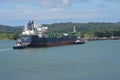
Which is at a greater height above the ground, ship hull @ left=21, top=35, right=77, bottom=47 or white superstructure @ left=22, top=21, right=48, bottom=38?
white superstructure @ left=22, top=21, right=48, bottom=38

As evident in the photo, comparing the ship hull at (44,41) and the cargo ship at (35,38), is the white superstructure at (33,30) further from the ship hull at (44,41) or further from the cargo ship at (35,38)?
the ship hull at (44,41)

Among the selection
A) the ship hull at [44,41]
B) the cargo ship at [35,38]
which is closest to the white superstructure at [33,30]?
the cargo ship at [35,38]

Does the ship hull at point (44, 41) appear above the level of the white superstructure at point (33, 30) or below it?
below

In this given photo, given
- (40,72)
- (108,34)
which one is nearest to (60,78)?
(40,72)

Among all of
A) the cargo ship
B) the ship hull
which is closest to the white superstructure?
the cargo ship

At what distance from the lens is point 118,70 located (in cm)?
4066

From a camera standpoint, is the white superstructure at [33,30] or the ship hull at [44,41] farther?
the white superstructure at [33,30]

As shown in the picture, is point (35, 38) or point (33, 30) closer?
point (35, 38)

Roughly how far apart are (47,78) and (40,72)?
377cm

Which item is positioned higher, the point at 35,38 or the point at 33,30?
the point at 33,30

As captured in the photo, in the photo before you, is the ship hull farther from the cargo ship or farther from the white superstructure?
the white superstructure

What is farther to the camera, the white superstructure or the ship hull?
the white superstructure

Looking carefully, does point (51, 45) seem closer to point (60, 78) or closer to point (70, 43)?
point (70, 43)

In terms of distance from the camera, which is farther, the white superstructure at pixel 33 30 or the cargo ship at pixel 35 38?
the white superstructure at pixel 33 30
